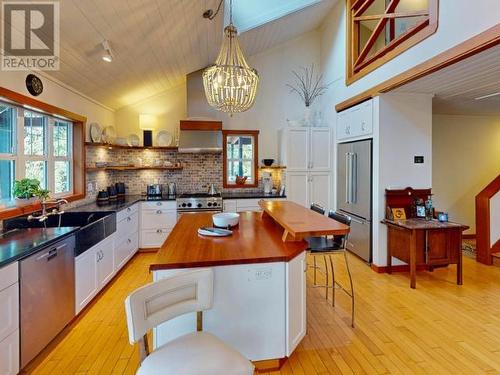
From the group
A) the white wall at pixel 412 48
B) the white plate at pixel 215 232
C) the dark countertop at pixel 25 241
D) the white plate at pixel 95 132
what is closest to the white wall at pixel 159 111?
the white plate at pixel 95 132

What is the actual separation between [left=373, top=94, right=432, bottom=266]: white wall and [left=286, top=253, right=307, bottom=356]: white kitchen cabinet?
2315mm

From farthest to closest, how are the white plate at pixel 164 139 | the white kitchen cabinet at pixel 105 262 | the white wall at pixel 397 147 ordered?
the white plate at pixel 164 139 → the white wall at pixel 397 147 → the white kitchen cabinet at pixel 105 262

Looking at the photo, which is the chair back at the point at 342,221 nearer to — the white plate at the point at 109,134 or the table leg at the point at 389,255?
the table leg at the point at 389,255

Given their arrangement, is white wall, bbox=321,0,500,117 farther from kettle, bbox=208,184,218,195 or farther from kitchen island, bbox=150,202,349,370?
kettle, bbox=208,184,218,195

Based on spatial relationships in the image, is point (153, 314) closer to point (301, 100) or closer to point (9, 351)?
point (9, 351)

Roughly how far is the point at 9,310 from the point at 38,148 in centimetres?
224

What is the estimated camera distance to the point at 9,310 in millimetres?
1866

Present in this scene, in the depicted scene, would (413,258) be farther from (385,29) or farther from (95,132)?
(95,132)

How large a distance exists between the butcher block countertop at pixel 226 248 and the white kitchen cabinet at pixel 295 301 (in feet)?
0.34

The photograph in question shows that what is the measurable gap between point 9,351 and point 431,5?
449cm

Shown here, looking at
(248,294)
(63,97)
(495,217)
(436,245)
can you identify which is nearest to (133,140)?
(63,97)

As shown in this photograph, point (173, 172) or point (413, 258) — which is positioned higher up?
point (173, 172)

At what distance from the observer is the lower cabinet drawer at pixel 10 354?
5.93ft

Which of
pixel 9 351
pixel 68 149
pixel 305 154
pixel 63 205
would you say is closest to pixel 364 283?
pixel 305 154
